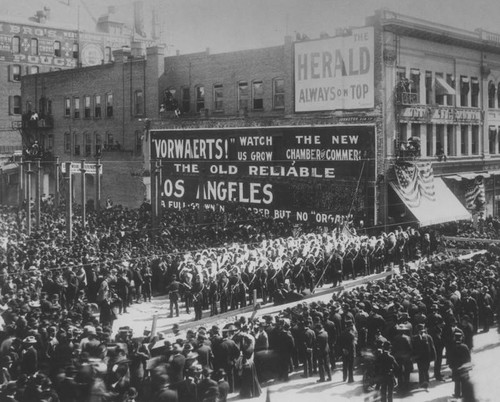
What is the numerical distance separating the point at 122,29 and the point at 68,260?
5118 centimetres

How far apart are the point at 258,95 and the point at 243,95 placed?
1.18 m

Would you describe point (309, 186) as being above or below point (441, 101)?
below

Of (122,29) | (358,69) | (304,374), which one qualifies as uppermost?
(122,29)

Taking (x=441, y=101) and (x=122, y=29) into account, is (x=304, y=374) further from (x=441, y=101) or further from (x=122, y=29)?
(x=122, y=29)

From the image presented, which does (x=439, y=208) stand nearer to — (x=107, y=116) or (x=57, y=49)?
(x=107, y=116)

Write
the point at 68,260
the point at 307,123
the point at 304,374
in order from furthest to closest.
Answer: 1. the point at 307,123
2. the point at 68,260
3. the point at 304,374

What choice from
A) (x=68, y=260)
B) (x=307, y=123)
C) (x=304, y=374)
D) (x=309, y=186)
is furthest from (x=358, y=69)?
(x=304, y=374)

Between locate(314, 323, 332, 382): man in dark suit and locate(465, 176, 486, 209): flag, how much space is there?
81.5 ft

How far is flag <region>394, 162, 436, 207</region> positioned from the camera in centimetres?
3170

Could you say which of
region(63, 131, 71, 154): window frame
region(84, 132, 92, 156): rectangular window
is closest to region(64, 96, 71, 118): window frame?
region(63, 131, 71, 154): window frame

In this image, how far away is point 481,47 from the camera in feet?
124

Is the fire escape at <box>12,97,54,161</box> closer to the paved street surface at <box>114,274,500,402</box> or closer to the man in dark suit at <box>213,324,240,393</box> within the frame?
the paved street surface at <box>114,274,500,402</box>

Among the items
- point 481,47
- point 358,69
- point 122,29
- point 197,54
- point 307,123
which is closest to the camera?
point 358,69

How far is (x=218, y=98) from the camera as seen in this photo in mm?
40750
